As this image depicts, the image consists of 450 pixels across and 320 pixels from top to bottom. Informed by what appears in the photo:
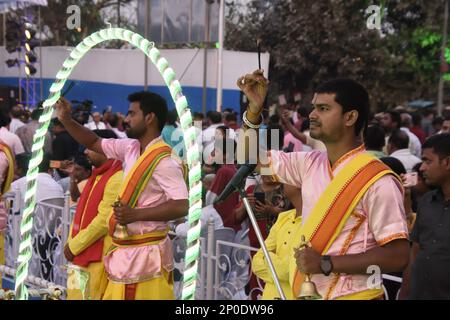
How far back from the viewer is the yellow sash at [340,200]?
10.5 feet

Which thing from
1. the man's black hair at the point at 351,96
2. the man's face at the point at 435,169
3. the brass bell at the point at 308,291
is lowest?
the brass bell at the point at 308,291

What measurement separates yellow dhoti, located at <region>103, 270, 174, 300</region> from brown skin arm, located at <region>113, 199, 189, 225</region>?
0.46 metres

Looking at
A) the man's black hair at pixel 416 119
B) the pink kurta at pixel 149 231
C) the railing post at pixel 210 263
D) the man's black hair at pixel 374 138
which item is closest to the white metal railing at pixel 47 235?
the railing post at pixel 210 263

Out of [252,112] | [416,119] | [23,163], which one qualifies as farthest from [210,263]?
[416,119]

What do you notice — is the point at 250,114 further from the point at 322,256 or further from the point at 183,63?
the point at 183,63

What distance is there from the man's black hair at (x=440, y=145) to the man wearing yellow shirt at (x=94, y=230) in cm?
215

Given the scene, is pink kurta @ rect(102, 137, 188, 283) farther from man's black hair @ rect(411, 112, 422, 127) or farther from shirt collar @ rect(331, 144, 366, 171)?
man's black hair @ rect(411, 112, 422, 127)

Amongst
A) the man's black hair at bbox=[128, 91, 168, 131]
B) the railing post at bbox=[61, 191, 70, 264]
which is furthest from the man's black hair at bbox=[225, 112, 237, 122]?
the man's black hair at bbox=[128, 91, 168, 131]

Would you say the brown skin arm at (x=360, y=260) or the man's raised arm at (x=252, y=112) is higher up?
the man's raised arm at (x=252, y=112)

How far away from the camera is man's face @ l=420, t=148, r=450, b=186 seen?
461 centimetres

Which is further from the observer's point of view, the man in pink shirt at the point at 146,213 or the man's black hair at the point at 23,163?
the man's black hair at the point at 23,163

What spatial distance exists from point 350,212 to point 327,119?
0.41m

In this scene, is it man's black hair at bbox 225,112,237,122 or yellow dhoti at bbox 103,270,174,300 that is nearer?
yellow dhoti at bbox 103,270,174,300

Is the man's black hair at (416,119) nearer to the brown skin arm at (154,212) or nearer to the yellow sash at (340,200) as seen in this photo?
the brown skin arm at (154,212)
